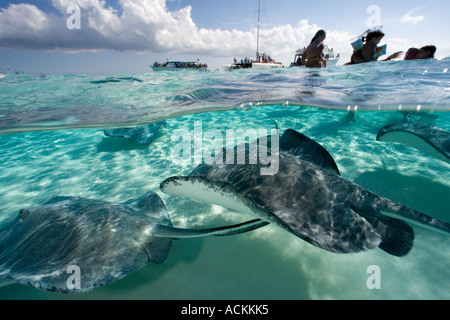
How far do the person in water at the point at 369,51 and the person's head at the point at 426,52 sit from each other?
177cm

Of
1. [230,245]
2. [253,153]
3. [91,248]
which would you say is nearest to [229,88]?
[253,153]

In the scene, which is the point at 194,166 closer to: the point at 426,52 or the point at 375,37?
the point at 375,37

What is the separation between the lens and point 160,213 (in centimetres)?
369

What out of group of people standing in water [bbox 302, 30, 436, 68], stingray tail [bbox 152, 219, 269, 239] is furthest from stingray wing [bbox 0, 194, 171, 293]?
group of people standing in water [bbox 302, 30, 436, 68]

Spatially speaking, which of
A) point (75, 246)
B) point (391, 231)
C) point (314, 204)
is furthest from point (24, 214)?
point (391, 231)

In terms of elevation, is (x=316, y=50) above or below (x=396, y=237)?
above

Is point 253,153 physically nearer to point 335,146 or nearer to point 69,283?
point 69,283

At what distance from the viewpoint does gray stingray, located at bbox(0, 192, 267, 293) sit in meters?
2.21

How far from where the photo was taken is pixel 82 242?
2646 mm

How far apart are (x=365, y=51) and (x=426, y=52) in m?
4.11

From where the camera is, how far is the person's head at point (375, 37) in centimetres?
1162

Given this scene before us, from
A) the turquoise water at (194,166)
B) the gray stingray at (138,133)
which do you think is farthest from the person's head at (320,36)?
the gray stingray at (138,133)

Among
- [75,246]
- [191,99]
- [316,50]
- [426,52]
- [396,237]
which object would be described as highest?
[426,52]
